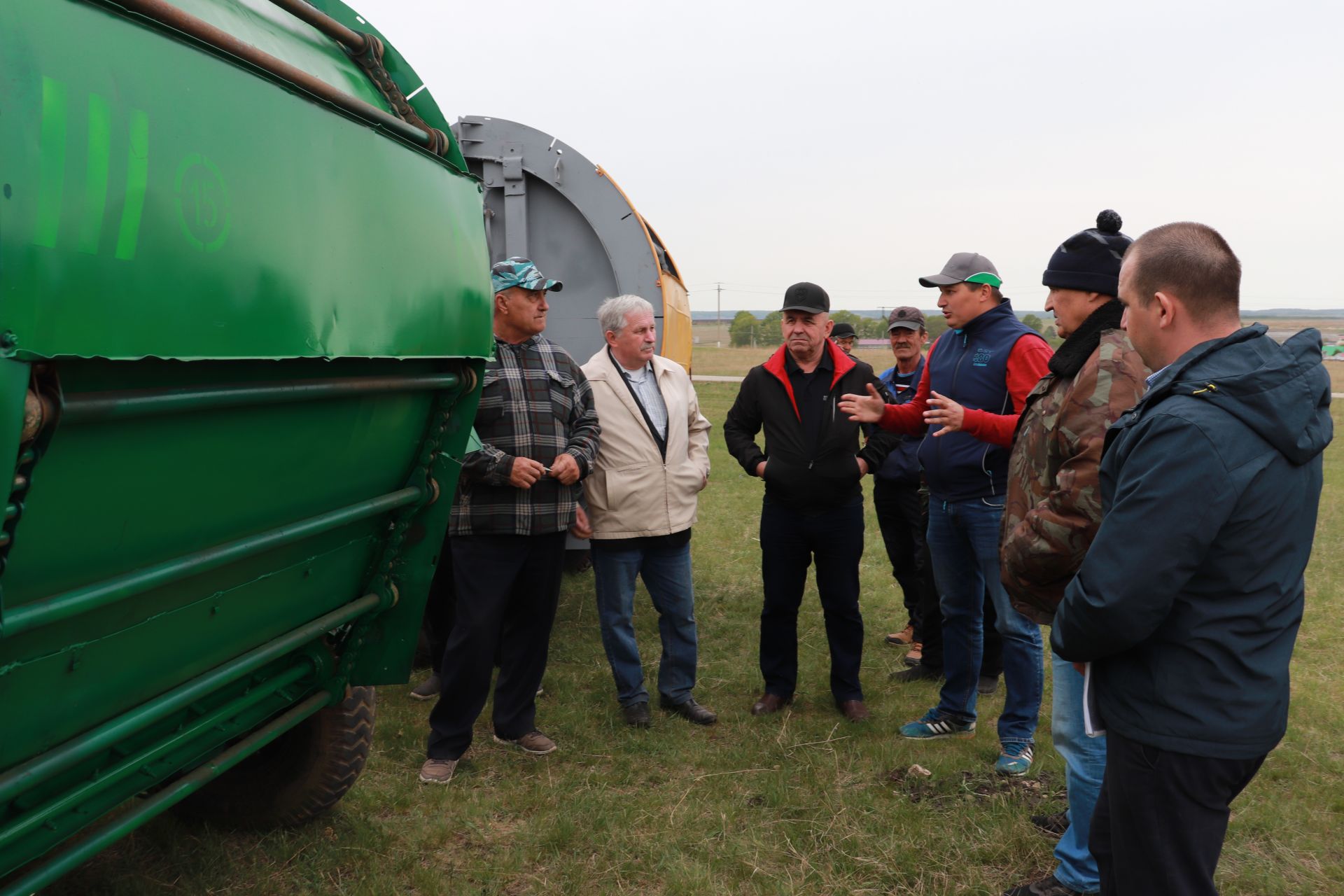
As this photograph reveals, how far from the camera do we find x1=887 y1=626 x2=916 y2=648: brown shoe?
5649mm

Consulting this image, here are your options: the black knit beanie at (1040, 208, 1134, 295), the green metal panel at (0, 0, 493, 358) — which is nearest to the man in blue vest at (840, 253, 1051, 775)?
the black knit beanie at (1040, 208, 1134, 295)

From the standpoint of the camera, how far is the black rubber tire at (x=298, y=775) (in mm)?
3221

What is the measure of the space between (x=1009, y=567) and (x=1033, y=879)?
116 cm

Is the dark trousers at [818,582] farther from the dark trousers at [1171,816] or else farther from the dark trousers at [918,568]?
the dark trousers at [1171,816]

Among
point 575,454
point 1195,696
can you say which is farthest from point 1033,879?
point 575,454

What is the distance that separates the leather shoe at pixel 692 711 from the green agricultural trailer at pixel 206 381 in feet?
5.78

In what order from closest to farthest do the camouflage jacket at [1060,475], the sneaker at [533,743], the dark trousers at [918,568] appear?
the camouflage jacket at [1060,475] → the sneaker at [533,743] → the dark trousers at [918,568]

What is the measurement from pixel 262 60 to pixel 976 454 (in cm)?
288

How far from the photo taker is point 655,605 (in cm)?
443

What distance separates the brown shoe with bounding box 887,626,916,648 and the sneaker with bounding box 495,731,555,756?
242 centimetres

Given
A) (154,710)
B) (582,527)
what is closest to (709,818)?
(582,527)

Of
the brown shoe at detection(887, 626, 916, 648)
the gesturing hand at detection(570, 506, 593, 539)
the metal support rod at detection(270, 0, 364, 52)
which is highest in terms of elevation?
the metal support rod at detection(270, 0, 364, 52)

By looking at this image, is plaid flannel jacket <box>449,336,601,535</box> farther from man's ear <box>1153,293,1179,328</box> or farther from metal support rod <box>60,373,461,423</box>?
man's ear <box>1153,293,1179,328</box>

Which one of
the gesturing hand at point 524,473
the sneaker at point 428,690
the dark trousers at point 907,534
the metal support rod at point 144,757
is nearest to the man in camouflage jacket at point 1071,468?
the gesturing hand at point 524,473
